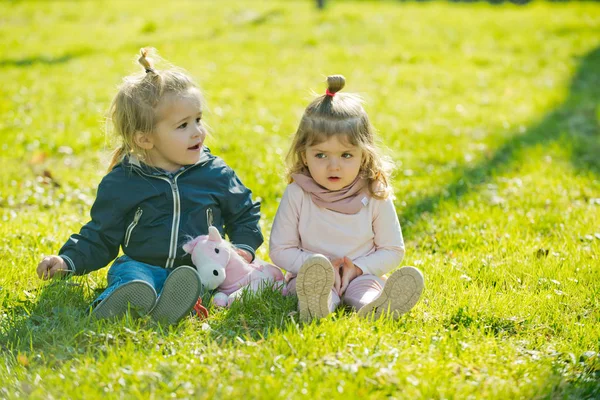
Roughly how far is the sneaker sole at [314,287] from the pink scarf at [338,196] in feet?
1.95

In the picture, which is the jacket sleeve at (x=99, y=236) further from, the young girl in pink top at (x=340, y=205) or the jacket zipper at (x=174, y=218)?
the young girl in pink top at (x=340, y=205)

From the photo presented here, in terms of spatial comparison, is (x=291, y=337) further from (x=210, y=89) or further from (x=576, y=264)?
(x=210, y=89)

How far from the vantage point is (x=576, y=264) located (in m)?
4.17

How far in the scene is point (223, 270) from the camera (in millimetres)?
3713

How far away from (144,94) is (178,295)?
112 centimetres

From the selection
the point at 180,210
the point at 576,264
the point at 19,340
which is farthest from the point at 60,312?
the point at 576,264

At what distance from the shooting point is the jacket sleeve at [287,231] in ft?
12.5

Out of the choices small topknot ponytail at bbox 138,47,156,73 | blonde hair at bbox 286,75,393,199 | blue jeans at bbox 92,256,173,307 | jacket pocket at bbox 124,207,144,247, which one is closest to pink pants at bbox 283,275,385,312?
blonde hair at bbox 286,75,393,199

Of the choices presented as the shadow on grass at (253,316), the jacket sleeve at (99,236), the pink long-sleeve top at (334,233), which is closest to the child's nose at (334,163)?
the pink long-sleeve top at (334,233)

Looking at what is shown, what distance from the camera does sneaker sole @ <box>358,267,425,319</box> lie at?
10.9ft

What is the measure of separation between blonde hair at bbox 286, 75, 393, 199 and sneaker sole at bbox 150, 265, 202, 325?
887 mm

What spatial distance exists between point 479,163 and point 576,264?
2.41m

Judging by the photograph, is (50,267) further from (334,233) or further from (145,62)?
(334,233)

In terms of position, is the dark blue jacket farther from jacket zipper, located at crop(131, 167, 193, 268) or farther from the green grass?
the green grass
